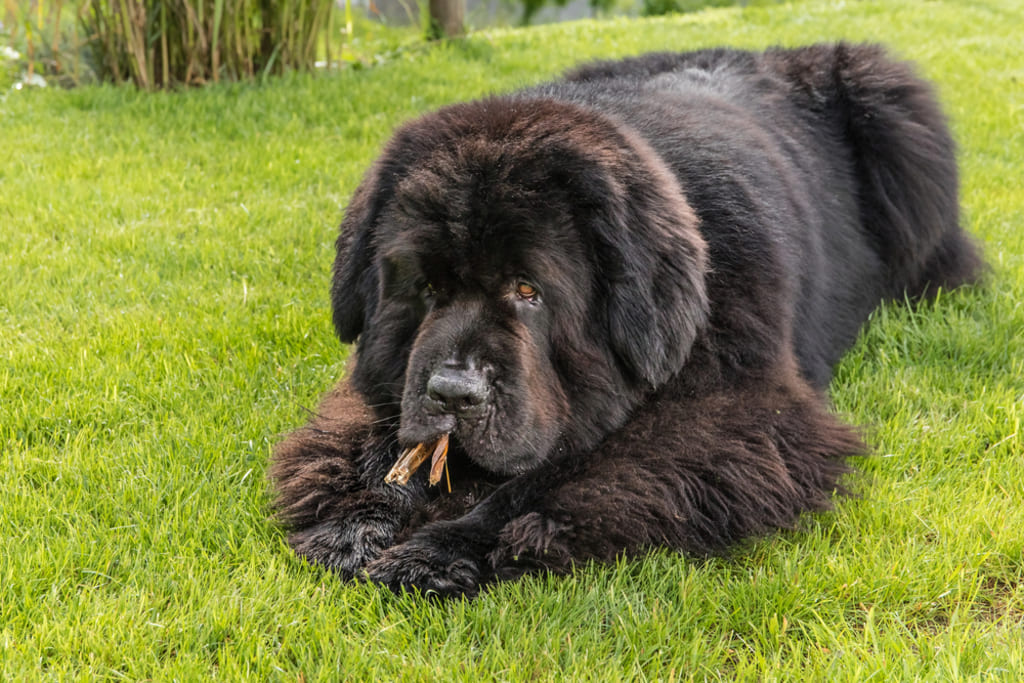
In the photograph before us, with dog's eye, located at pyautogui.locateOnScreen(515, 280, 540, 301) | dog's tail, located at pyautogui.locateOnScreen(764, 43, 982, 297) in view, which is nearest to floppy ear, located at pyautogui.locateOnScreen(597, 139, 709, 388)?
dog's eye, located at pyautogui.locateOnScreen(515, 280, 540, 301)

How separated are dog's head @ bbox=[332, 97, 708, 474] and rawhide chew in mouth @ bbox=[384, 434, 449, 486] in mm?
100

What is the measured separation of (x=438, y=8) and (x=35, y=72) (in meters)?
3.70

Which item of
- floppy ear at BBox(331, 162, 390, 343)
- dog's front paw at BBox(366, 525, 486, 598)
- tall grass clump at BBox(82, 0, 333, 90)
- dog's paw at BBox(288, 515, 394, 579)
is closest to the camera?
dog's front paw at BBox(366, 525, 486, 598)

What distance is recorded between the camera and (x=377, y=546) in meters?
2.85

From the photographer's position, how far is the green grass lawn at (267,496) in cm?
238

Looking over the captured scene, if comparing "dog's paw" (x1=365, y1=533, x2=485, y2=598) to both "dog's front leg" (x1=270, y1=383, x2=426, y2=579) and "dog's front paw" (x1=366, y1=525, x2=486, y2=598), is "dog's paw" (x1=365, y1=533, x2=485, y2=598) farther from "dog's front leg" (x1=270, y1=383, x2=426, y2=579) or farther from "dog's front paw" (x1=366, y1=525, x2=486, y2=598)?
"dog's front leg" (x1=270, y1=383, x2=426, y2=579)

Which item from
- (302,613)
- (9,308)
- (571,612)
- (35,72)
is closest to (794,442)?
(571,612)

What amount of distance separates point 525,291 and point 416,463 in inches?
23.6

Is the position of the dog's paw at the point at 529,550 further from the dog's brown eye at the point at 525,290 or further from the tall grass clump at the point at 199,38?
the tall grass clump at the point at 199,38

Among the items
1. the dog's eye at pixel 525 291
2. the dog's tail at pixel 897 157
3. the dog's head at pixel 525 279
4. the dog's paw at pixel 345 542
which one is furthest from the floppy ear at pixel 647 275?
the dog's tail at pixel 897 157

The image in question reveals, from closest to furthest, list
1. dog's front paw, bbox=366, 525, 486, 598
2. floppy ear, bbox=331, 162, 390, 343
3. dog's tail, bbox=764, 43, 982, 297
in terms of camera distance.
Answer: dog's front paw, bbox=366, 525, 486, 598, floppy ear, bbox=331, 162, 390, 343, dog's tail, bbox=764, 43, 982, 297

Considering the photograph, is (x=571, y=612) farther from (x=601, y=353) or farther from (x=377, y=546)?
(x=601, y=353)

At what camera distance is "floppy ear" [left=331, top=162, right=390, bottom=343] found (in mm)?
3236

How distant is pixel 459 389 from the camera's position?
106 inches
